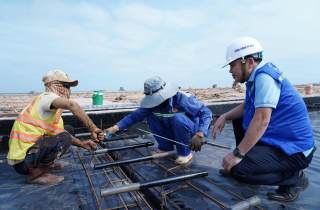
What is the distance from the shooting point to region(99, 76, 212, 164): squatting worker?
2.87 m

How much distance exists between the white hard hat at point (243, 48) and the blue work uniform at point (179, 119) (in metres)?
0.98

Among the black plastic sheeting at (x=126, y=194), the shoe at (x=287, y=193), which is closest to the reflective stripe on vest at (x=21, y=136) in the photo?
the black plastic sheeting at (x=126, y=194)

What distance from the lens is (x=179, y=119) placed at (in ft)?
9.36

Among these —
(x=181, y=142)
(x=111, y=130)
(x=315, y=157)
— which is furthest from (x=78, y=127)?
(x=315, y=157)

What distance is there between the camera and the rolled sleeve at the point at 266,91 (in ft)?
5.69

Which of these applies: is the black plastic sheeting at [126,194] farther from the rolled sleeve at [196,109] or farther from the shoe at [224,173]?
the rolled sleeve at [196,109]

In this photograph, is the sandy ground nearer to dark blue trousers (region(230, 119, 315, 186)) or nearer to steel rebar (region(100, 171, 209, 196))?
steel rebar (region(100, 171, 209, 196))

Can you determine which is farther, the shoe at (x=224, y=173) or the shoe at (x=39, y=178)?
the shoe at (x=224, y=173)

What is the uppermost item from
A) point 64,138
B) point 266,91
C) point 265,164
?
point 266,91

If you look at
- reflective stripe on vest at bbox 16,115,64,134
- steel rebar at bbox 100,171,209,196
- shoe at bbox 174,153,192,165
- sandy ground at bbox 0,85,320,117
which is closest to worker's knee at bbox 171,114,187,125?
shoe at bbox 174,153,192,165

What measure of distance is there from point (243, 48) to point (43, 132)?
2200mm

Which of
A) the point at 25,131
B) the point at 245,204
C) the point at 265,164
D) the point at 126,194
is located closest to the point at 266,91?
the point at 265,164

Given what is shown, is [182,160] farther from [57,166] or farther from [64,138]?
[57,166]

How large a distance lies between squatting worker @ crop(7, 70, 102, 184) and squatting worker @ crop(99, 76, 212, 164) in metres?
0.71
